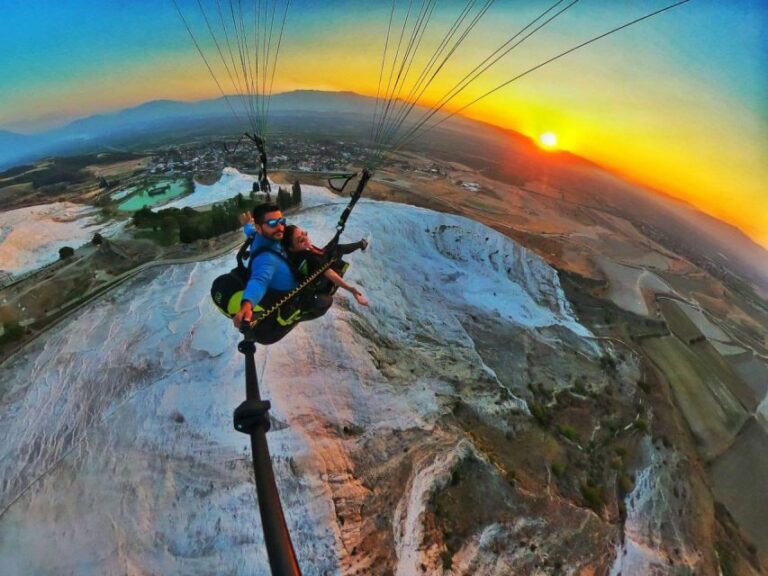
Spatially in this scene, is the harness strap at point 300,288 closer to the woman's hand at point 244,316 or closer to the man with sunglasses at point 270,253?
the man with sunglasses at point 270,253

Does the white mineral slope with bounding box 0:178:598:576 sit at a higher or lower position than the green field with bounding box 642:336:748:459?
higher

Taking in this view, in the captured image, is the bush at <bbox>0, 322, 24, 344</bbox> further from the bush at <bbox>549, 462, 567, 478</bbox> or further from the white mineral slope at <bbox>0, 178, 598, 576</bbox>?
the bush at <bbox>549, 462, 567, 478</bbox>

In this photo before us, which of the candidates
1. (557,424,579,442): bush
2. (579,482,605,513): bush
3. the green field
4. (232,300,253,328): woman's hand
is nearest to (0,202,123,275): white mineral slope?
(232,300,253,328): woman's hand

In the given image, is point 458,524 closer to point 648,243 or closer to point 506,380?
point 506,380

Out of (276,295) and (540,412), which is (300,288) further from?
(540,412)

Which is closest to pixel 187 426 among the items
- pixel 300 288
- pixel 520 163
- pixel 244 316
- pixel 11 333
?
pixel 11 333

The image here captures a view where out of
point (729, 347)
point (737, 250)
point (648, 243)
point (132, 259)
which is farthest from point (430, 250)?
point (737, 250)
